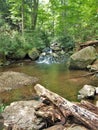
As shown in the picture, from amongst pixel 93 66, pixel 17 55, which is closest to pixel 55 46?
pixel 17 55

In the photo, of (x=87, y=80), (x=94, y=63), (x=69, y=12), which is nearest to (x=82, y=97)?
(x=87, y=80)

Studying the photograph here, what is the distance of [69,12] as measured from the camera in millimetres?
22172

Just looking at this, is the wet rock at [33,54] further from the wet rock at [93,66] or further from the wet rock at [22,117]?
the wet rock at [22,117]

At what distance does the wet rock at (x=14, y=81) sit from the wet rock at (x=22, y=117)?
140 inches

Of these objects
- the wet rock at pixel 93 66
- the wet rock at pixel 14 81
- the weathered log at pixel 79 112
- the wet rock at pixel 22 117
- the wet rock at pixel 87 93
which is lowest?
the wet rock at pixel 14 81

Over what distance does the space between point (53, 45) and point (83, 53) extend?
9489 mm

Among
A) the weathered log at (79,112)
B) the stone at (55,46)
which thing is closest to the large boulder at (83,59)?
the stone at (55,46)

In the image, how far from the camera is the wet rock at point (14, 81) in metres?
10.7

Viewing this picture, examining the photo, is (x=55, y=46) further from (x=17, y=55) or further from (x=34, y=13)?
(x=17, y=55)

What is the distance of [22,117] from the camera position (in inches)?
244

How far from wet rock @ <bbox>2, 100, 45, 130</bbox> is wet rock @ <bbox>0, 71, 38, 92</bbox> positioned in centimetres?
355

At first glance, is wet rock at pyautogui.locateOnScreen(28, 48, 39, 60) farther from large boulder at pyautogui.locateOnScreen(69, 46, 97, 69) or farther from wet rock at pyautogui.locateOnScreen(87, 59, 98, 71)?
wet rock at pyautogui.locateOnScreen(87, 59, 98, 71)

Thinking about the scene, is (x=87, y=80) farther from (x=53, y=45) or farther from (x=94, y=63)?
(x=53, y=45)

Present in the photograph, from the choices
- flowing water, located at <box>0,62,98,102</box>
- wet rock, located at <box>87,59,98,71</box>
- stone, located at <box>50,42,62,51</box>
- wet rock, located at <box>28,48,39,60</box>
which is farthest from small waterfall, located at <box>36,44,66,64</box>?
flowing water, located at <box>0,62,98,102</box>
